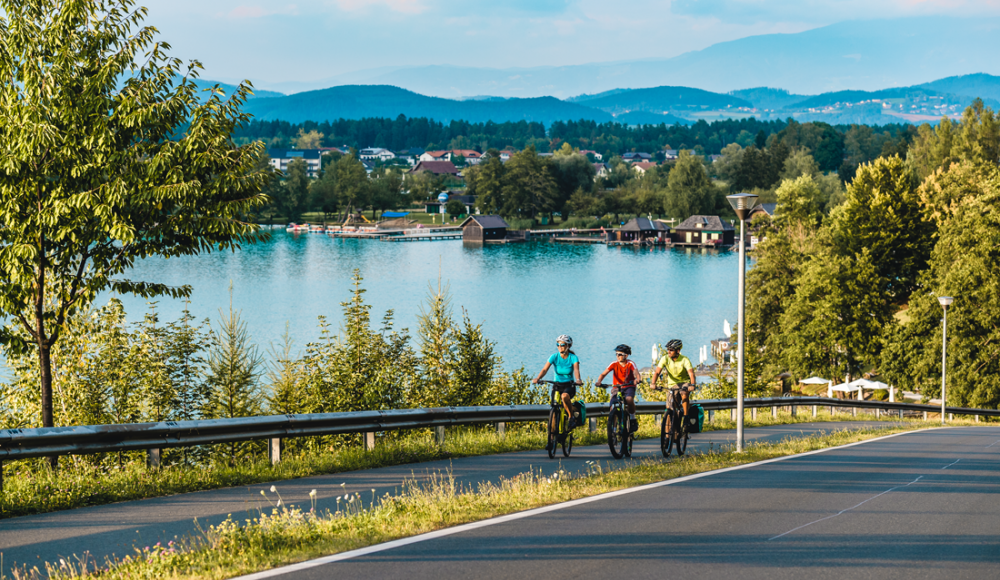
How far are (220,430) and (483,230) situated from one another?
13941 cm

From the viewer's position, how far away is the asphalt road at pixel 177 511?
23.8 feet

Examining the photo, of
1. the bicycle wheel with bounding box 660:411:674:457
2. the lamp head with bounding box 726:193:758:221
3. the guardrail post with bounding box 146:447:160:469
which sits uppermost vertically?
the lamp head with bounding box 726:193:758:221

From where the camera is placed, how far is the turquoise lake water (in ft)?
200

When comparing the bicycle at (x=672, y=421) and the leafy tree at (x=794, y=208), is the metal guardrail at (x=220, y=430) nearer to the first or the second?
the bicycle at (x=672, y=421)

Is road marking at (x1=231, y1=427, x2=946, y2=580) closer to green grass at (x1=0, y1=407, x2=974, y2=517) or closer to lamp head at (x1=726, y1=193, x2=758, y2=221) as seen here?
green grass at (x1=0, y1=407, x2=974, y2=517)

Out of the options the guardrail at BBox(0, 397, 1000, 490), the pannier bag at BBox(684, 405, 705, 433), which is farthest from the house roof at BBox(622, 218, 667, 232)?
the pannier bag at BBox(684, 405, 705, 433)

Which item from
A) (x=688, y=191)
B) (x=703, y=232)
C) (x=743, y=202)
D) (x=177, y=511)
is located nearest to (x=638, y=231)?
(x=703, y=232)

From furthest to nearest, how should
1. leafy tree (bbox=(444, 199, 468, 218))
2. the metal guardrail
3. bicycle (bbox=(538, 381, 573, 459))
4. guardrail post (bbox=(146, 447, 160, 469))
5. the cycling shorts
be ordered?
leafy tree (bbox=(444, 199, 468, 218)), bicycle (bbox=(538, 381, 573, 459)), the cycling shorts, guardrail post (bbox=(146, 447, 160, 469)), the metal guardrail

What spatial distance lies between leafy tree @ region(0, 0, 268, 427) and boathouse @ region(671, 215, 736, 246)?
13809cm

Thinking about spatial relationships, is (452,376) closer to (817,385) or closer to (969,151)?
(817,385)

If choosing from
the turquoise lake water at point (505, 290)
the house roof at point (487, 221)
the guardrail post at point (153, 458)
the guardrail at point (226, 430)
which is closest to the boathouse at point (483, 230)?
the house roof at point (487, 221)

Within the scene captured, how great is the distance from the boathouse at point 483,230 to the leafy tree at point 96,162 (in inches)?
5323

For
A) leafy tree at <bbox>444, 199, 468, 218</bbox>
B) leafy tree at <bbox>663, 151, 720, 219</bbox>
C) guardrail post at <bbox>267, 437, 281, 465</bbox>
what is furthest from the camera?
leafy tree at <bbox>444, 199, 468, 218</bbox>

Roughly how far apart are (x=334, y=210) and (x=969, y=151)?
377 feet
